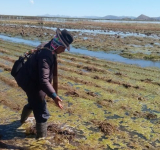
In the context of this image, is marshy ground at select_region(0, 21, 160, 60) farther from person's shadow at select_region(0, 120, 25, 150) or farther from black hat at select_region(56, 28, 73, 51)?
black hat at select_region(56, 28, 73, 51)

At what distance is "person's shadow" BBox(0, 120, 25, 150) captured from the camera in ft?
15.4

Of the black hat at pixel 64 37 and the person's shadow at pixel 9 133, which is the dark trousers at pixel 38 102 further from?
the black hat at pixel 64 37

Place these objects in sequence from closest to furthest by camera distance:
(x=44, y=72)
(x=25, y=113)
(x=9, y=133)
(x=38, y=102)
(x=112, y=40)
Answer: (x=44, y=72) < (x=38, y=102) < (x=9, y=133) < (x=25, y=113) < (x=112, y=40)

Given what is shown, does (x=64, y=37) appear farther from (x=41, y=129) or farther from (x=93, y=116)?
(x=93, y=116)

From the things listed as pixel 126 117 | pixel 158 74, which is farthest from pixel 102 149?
pixel 158 74

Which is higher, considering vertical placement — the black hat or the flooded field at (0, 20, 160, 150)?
the black hat

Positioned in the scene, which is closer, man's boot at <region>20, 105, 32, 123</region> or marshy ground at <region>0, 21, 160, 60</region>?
man's boot at <region>20, 105, 32, 123</region>

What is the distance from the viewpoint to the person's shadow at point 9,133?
185 inches

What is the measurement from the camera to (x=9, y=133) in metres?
5.17

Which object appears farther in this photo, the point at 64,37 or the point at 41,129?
the point at 41,129

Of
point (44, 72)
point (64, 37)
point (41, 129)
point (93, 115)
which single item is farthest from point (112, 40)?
point (44, 72)

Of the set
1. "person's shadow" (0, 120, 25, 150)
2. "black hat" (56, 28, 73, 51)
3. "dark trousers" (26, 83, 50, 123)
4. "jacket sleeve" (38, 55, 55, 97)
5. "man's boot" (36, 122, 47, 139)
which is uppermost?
"black hat" (56, 28, 73, 51)

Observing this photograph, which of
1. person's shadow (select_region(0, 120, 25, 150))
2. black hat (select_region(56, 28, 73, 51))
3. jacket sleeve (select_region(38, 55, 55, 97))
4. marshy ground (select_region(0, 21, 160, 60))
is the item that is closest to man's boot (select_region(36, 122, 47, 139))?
person's shadow (select_region(0, 120, 25, 150))

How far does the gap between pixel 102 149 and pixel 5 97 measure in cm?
410
